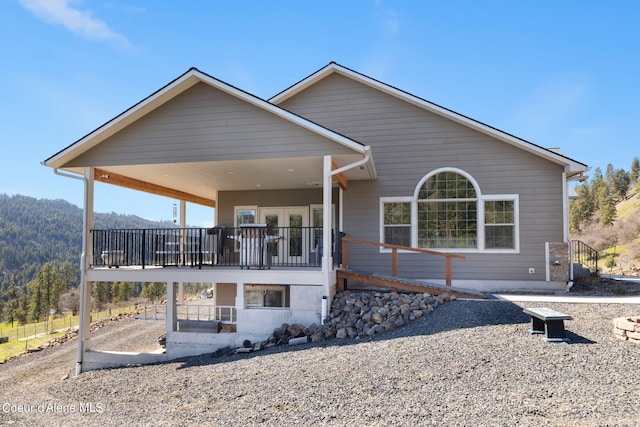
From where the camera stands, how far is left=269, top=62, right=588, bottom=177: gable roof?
32.0ft

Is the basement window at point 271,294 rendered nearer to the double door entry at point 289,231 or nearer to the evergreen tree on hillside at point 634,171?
the double door entry at point 289,231

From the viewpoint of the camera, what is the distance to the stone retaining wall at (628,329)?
526cm

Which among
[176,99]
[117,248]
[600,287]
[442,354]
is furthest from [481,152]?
[117,248]

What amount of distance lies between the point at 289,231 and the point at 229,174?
2.97 metres

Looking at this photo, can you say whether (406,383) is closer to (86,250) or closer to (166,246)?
(166,246)

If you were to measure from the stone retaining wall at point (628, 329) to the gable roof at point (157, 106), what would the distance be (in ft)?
16.0

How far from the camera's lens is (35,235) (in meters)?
145

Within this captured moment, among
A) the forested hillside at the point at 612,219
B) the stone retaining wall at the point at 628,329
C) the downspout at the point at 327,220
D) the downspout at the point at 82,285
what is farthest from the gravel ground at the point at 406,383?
the forested hillside at the point at 612,219

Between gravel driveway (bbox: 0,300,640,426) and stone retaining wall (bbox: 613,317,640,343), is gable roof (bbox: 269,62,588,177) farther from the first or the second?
stone retaining wall (bbox: 613,317,640,343)

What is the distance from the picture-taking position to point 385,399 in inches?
164

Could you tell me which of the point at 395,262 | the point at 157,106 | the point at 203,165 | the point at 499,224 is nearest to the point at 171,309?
the point at 203,165

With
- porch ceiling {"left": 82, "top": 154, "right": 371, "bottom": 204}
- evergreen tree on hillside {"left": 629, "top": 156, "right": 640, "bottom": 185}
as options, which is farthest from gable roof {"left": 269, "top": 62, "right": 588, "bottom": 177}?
evergreen tree on hillside {"left": 629, "top": 156, "right": 640, "bottom": 185}

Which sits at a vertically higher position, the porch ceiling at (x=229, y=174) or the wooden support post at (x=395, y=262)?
the porch ceiling at (x=229, y=174)

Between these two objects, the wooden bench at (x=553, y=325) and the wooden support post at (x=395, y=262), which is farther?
the wooden support post at (x=395, y=262)
